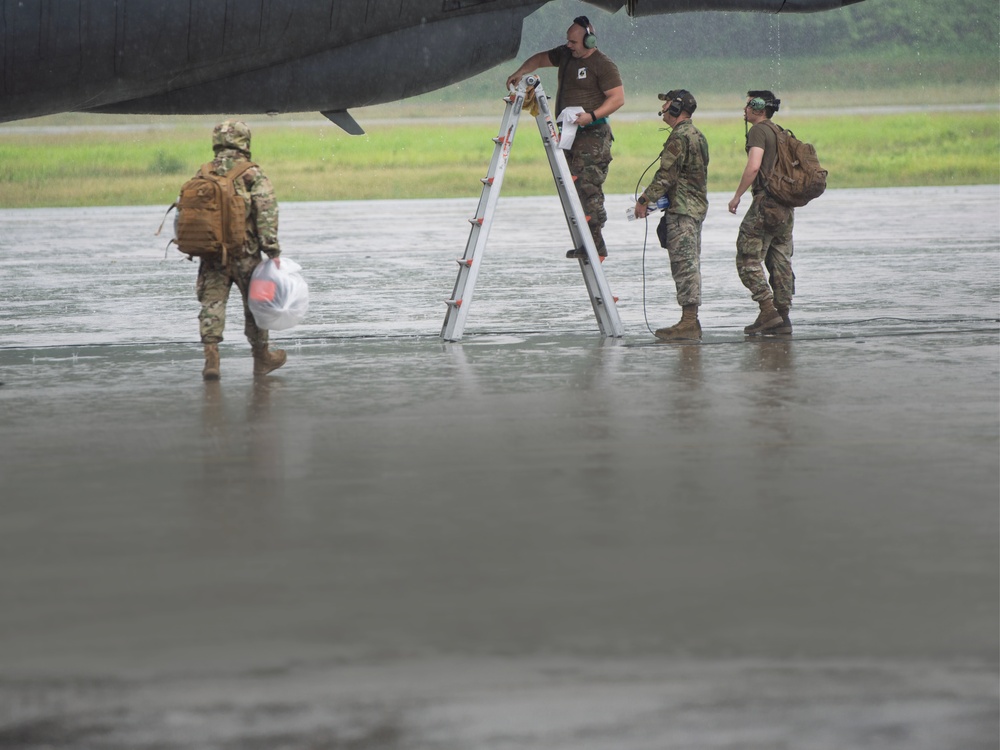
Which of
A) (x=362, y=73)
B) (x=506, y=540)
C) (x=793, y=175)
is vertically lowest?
(x=506, y=540)

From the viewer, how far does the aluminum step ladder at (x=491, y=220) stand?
374 inches

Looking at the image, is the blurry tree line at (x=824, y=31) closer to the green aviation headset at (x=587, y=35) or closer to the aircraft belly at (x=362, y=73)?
the green aviation headset at (x=587, y=35)

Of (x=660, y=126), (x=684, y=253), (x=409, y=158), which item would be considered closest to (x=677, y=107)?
(x=684, y=253)

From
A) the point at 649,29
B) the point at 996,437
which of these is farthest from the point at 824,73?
the point at 996,437

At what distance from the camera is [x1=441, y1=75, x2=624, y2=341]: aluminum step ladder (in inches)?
374

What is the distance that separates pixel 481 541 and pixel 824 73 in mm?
60206

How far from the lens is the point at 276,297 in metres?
8.09

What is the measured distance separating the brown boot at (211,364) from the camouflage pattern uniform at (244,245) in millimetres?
51

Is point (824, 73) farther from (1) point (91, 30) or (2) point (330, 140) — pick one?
(1) point (91, 30)

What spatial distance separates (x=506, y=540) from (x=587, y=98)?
5990mm

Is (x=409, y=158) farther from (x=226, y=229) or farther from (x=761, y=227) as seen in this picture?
(x=226, y=229)

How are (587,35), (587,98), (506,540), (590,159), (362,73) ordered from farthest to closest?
(590,159) < (587,98) < (587,35) < (362,73) < (506,540)

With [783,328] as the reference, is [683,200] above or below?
above

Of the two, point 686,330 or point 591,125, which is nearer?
point 686,330
